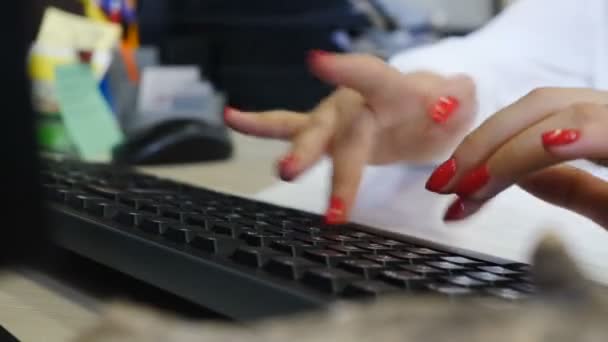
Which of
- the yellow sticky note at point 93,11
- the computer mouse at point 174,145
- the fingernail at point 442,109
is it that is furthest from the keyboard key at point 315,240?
the yellow sticky note at point 93,11

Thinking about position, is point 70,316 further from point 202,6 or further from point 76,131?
point 202,6

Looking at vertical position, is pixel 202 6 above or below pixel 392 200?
above

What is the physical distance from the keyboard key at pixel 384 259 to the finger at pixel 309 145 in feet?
0.66

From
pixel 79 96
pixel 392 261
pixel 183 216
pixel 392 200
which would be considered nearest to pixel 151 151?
pixel 79 96

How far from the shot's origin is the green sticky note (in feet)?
2.89

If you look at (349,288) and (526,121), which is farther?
(526,121)

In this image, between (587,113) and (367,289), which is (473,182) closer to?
(587,113)

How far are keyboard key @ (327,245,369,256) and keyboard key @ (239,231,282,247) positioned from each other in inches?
1.1

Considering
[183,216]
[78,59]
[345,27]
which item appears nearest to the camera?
[183,216]

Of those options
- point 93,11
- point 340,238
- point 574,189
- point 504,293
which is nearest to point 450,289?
point 504,293

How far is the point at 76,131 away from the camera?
0.89 m

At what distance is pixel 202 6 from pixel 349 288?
3.38ft

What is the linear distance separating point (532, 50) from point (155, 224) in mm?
537

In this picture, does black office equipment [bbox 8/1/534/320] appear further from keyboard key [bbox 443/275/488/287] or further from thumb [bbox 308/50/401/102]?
thumb [bbox 308/50/401/102]
